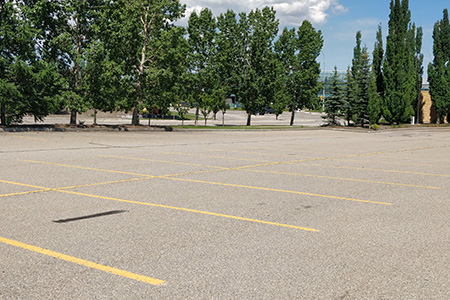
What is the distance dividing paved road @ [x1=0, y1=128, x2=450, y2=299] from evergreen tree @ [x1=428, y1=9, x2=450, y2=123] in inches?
2023

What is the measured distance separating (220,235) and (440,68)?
59.2m

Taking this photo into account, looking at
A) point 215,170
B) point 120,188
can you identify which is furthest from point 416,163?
point 120,188

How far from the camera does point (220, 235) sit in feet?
20.2

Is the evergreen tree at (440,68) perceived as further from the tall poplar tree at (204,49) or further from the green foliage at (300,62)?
the tall poplar tree at (204,49)

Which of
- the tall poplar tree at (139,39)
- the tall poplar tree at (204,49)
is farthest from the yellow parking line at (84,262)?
the tall poplar tree at (204,49)

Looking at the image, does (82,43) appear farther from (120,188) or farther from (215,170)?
(120,188)

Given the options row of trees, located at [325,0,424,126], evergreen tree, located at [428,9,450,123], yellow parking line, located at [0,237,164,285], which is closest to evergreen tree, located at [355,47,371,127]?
row of trees, located at [325,0,424,126]

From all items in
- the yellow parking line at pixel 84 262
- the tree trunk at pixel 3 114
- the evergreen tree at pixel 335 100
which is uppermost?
the evergreen tree at pixel 335 100

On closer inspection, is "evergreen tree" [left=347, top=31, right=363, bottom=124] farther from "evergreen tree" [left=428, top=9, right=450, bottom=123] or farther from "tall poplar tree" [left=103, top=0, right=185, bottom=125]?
"tall poplar tree" [left=103, top=0, right=185, bottom=125]

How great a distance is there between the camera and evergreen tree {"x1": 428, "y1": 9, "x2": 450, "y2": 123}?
58.3m

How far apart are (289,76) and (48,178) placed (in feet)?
152

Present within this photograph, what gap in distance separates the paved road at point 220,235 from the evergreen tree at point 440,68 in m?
51.4

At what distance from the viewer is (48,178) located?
10734 millimetres

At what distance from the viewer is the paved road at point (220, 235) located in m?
4.40
